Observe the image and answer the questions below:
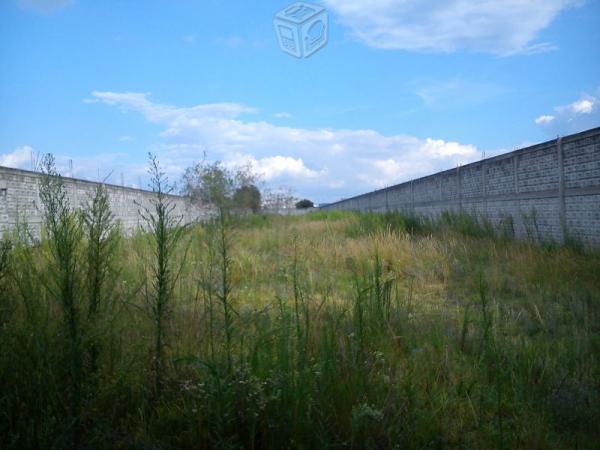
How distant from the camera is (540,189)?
336 inches

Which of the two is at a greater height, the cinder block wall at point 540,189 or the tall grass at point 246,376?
the cinder block wall at point 540,189

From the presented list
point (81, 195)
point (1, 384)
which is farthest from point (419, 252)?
point (81, 195)

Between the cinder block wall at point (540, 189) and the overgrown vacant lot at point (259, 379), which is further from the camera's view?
the cinder block wall at point (540, 189)

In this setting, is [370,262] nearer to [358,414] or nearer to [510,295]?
[510,295]

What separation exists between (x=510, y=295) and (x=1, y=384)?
4531mm

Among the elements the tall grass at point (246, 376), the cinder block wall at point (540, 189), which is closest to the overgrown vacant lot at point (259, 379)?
the tall grass at point (246, 376)

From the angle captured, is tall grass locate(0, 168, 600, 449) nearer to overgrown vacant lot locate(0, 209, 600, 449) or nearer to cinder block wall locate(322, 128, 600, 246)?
overgrown vacant lot locate(0, 209, 600, 449)

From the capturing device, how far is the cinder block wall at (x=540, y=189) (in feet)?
23.4

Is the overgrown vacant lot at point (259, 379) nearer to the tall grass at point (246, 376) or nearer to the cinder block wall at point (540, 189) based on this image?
the tall grass at point (246, 376)

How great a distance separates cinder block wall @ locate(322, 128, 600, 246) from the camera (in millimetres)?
7117

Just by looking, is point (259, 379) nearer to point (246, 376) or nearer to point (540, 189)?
point (246, 376)

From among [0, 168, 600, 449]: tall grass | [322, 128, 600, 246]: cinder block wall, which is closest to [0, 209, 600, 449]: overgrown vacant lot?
[0, 168, 600, 449]: tall grass

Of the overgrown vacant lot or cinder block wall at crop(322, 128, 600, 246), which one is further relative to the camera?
cinder block wall at crop(322, 128, 600, 246)

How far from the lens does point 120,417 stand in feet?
7.46
